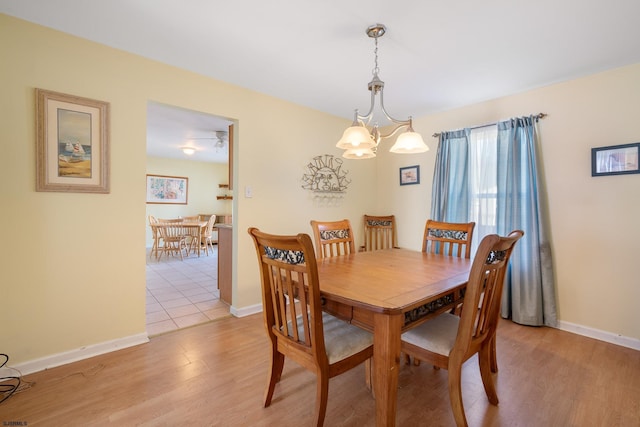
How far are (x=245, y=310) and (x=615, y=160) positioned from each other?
3.50 m

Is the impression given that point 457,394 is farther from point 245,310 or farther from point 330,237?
point 245,310

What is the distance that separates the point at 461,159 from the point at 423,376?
2.32 metres

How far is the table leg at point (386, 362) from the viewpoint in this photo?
1119 mm

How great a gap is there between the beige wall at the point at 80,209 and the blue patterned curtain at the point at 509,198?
2.34 metres

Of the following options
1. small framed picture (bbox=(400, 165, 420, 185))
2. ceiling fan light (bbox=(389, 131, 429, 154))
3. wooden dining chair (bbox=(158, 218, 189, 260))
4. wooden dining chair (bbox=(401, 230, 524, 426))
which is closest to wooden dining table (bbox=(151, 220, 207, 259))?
wooden dining chair (bbox=(158, 218, 189, 260))

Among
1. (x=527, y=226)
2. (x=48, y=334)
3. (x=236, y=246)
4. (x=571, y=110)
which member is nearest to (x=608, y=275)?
(x=527, y=226)

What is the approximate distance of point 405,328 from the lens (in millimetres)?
1253

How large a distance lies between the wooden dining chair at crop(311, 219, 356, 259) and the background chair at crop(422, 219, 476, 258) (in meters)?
0.70

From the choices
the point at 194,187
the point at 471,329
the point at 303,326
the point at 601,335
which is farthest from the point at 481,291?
the point at 194,187

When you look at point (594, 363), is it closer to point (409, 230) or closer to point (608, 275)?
point (608, 275)

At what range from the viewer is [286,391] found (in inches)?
64.6

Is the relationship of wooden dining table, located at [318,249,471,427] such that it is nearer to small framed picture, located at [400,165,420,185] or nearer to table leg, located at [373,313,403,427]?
table leg, located at [373,313,403,427]

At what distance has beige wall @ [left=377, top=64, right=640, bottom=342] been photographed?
2.19m

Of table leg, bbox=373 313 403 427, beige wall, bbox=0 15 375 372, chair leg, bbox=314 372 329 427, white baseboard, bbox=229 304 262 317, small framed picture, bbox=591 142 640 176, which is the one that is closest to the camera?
table leg, bbox=373 313 403 427
